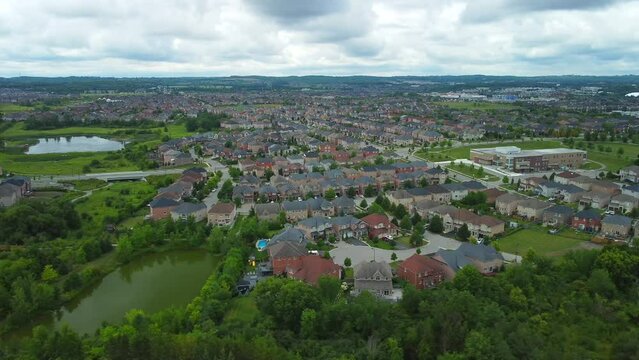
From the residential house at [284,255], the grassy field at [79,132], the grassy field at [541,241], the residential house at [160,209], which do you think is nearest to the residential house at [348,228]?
the residential house at [284,255]

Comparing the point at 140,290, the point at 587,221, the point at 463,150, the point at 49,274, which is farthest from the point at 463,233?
the point at 463,150

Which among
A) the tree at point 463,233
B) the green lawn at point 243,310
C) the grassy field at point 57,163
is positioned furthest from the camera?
the grassy field at point 57,163

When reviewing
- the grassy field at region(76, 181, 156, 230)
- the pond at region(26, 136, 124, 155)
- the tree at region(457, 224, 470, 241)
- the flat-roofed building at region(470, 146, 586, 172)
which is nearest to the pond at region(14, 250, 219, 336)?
the grassy field at region(76, 181, 156, 230)

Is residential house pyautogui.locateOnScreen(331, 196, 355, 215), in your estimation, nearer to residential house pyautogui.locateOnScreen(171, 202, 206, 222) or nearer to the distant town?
the distant town

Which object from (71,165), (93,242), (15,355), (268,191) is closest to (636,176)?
(268,191)

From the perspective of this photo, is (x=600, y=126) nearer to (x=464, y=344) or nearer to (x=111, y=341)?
(x=464, y=344)

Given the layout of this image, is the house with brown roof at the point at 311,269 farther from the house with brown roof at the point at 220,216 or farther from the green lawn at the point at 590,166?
the green lawn at the point at 590,166

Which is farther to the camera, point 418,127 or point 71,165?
point 418,127
